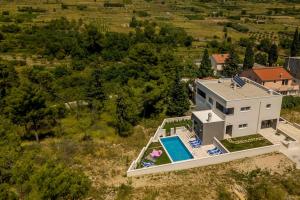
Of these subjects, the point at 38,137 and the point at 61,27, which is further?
the point at 61,27

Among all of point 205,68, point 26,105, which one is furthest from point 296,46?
point 26,105

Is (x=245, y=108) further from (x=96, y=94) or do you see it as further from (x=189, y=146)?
(x=96, y=94)

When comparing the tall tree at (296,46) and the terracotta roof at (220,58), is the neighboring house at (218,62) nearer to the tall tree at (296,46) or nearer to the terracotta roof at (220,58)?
the terracotta roof at (220,58)

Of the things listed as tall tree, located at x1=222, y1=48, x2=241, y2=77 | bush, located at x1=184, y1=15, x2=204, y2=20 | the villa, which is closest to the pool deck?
the villa

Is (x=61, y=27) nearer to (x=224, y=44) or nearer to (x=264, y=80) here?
(x=224, y=44)

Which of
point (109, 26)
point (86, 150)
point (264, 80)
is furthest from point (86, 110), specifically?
point (109, 26)

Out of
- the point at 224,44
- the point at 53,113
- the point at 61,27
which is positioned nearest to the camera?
the point at 53,113

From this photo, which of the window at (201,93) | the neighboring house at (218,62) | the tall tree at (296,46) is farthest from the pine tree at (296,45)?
the window at (201,93)

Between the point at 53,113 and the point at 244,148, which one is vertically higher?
the point at 53,113
